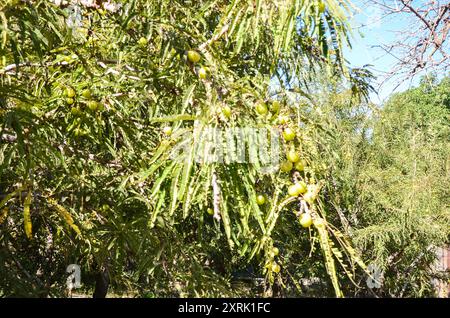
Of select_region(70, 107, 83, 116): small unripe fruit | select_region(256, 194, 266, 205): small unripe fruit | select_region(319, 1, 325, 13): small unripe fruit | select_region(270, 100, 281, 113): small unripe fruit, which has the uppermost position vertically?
select_region(319, 1, 325, 13): small unripe fruit

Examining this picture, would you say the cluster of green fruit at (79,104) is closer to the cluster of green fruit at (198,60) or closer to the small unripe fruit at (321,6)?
the cluster of green fruit at (198,60)

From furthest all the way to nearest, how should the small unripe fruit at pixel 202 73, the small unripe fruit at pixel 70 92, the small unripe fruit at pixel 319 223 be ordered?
the small unripe fruit at pixel 70 92
the small unripe fruit at pixel 202 73
the small unripe fruit at pixel 319 223

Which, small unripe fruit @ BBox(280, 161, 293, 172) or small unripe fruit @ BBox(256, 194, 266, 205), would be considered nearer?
small unripe fruit @ BBox(280, 161, 293, 172)

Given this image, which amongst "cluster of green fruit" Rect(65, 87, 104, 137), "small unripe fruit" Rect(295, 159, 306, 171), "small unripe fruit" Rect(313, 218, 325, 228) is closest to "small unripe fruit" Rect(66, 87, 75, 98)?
"cluster of green fruit" Rect(65, 87, 104, 137)

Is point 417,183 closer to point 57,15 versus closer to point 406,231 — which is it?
point 406,231

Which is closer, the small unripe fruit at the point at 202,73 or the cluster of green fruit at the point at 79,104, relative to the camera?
the small unripe fruit at the point at 202,73

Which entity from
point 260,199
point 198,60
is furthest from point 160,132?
point 260,199

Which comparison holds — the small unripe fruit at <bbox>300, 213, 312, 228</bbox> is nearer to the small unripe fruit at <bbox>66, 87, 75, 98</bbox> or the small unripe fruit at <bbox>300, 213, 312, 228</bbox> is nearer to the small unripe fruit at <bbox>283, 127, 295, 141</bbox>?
the small unripe fruit at <bbox>283, 127, 295, 141</bbox>

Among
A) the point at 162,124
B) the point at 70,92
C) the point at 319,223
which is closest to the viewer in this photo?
the point at 319,223

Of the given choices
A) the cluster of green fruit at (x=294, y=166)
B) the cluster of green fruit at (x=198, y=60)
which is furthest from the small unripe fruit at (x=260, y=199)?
the cluster of green fruit at (x=198, y=60)

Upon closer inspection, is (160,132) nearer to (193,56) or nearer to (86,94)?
(86,94)

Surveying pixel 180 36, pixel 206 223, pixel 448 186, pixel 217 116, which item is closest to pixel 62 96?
pixel 180 36

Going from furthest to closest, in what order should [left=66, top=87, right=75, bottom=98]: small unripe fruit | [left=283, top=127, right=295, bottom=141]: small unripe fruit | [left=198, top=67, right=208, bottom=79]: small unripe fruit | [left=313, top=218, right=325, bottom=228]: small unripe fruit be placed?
[left=66, top=87, right=75, bottom=98]: small unripe fruit → [left=198, top=67, right=208, bottom=79]: small unripe fruit → [left=283, top=127, right=295, bottom=141]: small unripe fruit → [left=313, top=218, right=325, bottom=228]: small unripe fruit

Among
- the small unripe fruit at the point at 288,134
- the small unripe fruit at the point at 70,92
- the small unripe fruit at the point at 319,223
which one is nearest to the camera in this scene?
the small unripe fruit at the point at 319,223
